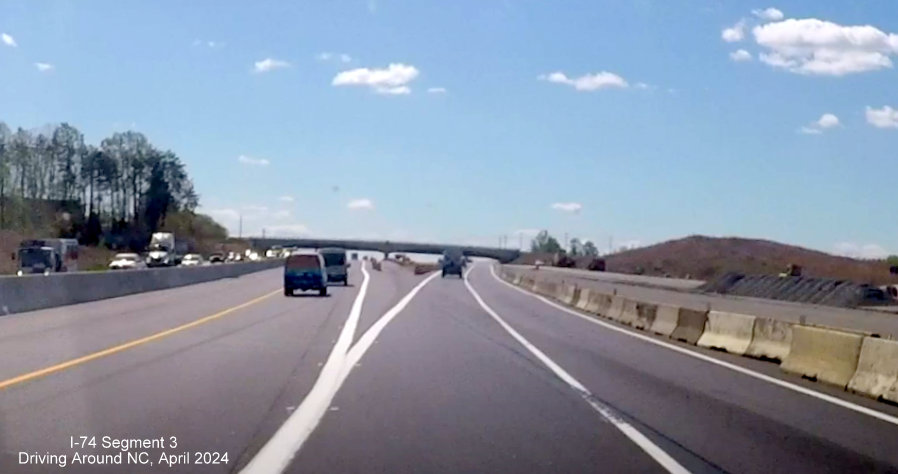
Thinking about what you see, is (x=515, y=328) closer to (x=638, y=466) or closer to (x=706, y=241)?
(x=638, y=466)

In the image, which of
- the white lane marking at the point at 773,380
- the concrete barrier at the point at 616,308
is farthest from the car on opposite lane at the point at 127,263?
the white lane marking at the point at 773,380

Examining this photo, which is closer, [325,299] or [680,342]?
[680,342]

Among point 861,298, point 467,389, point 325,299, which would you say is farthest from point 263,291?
point 467,389

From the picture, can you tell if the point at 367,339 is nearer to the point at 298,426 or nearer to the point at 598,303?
the point at 298,426

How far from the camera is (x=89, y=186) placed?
13025cm

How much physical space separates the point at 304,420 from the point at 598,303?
1348 inches

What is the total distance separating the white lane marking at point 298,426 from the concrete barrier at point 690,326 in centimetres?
1079

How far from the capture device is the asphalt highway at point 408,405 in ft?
→ 45.3

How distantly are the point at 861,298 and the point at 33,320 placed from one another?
39.2m

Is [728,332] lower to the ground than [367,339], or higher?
higher

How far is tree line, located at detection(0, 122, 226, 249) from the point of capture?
348 ft

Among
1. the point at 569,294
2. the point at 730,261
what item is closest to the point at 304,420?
the point at 569,294

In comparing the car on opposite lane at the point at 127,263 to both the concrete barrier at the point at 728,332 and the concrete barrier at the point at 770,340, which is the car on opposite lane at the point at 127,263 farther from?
the concrete barrier at the point at 770,340

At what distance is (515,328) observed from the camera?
37.5 m
